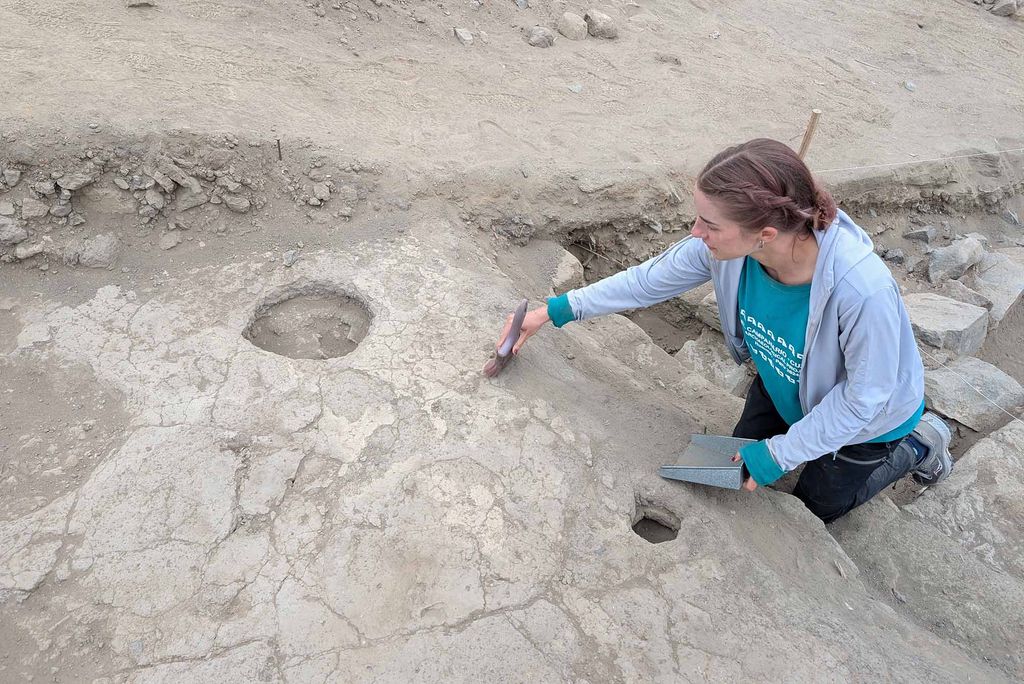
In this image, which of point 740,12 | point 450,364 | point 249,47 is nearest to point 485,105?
point 249,47

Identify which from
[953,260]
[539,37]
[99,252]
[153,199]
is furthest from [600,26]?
[99,252]

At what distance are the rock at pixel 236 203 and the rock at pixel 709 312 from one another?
2.79 metres

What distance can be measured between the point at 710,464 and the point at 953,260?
3.78 meters

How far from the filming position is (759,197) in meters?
1.82

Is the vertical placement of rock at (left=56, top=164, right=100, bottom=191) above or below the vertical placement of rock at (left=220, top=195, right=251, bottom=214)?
above

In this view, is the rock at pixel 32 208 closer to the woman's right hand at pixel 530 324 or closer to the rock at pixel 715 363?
the woman's right hand at pixel 530 324

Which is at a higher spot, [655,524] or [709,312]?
[655,524]

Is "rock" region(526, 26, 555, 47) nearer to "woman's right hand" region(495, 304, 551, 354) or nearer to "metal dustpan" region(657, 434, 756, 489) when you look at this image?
"woman's right hand" region(495, 304, 551, 354)

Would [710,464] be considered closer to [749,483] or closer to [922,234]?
[749,483]

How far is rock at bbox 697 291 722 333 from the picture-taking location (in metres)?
4.29

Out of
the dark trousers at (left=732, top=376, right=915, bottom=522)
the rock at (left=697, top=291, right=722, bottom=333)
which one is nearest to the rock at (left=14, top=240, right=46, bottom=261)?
the dark trousers at (left=732, top=376, right=915, bottom=522)

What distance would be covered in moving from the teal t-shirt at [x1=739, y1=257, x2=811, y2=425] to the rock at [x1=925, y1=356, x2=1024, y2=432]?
1.91 m

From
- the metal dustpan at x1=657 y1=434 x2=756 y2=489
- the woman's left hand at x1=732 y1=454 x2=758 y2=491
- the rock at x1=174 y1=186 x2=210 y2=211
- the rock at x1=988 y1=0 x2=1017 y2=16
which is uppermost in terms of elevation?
the rock at x1=988 y1=0 x2=1017 y2=16

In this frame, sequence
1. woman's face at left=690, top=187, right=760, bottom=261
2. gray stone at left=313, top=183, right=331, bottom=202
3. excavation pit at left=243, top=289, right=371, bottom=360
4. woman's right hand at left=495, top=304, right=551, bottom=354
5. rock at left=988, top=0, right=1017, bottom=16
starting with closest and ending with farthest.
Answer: woman's face at left=690, top=187, right=760, bottom=261, woman's right hand at left=495, top=304, right=551, bottom=354, excavation pit at left=243, top=289, right=371, bottom=360, gray stone at left=313, top=183, right=331, bottom=202, rock at left=988, top=0, right=1017, bottom=16
